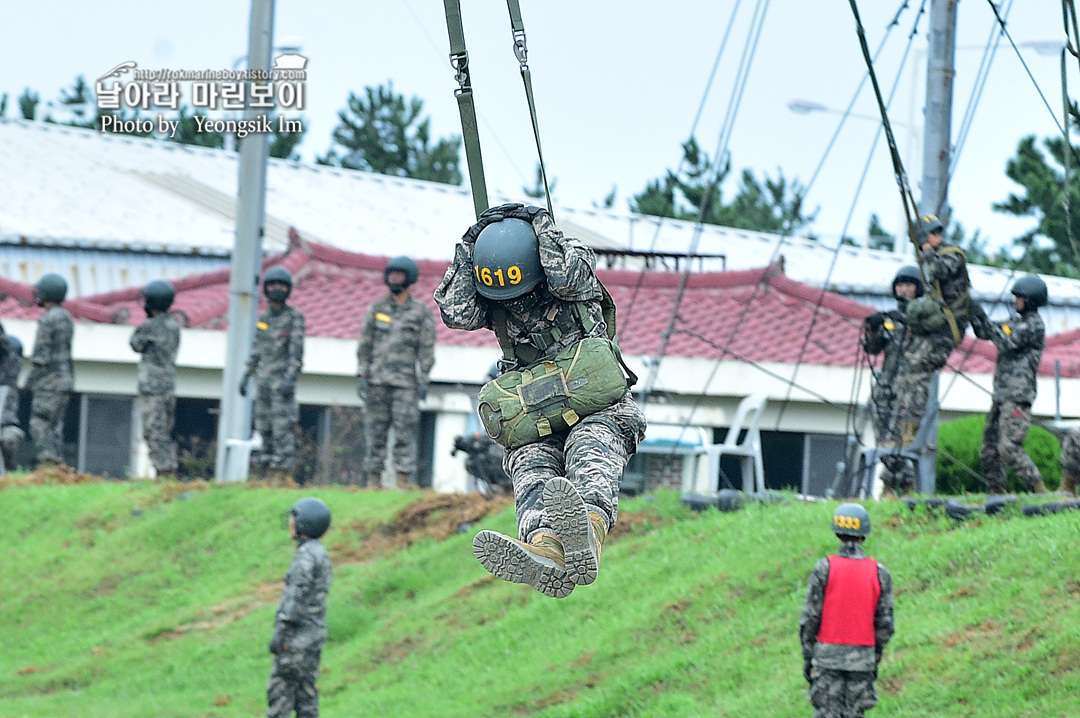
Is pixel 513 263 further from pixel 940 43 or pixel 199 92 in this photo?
pixel 199 92

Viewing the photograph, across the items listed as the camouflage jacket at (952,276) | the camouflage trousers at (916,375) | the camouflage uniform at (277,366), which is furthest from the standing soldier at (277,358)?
the camouflage jacket at (952,276)

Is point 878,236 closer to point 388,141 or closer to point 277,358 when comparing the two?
point 388,141

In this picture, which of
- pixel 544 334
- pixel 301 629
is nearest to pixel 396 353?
pixel 301 629

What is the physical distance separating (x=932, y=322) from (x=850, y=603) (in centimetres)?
390

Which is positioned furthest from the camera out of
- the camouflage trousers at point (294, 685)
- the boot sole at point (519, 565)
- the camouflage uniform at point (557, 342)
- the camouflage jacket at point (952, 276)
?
the camouflage jacket at point (952, 276)

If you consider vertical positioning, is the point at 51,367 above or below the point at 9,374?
above

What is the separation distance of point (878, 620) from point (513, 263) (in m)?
4.57

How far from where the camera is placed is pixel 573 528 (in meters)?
6.98

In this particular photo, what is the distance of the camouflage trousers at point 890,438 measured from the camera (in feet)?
48.7

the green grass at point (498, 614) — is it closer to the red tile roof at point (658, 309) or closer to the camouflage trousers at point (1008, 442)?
the camouflage trousers at point (1008, 442)

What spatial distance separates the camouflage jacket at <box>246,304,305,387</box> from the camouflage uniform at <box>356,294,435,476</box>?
0.87 meters

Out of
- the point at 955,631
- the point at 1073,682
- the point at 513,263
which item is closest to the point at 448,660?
the point at 955,631

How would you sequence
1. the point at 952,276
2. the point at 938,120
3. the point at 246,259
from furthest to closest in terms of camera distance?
the point at 246,259 → the point at 938,120 → the point at 952,276

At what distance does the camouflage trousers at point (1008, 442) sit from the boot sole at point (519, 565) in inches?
313
